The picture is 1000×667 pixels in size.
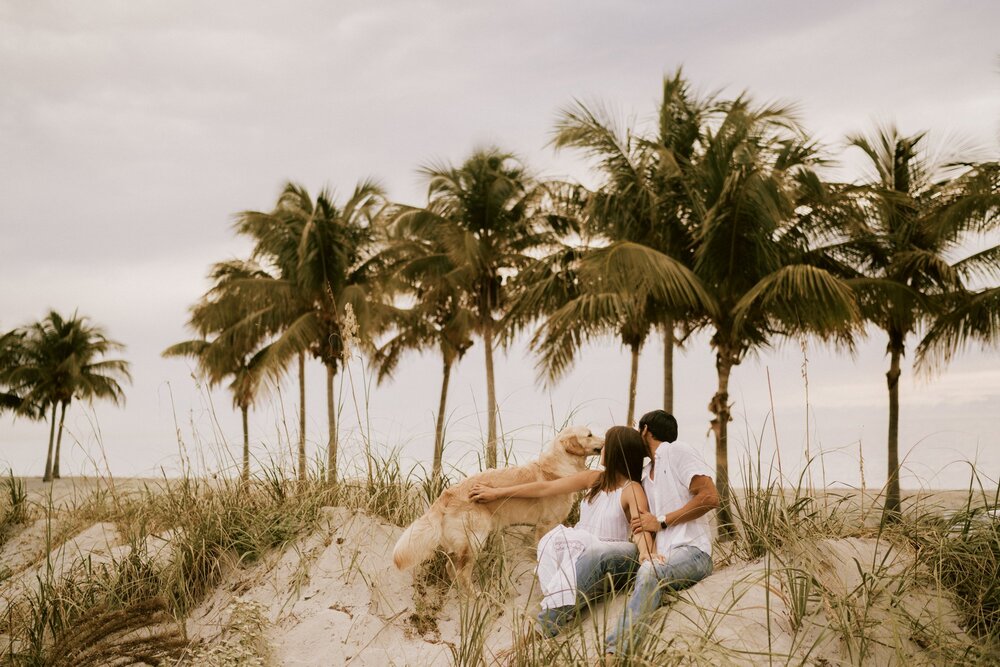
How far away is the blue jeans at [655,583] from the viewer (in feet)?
14.8

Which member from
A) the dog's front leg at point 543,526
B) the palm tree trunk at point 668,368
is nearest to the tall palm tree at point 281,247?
the palm tree trunk at point 668,368

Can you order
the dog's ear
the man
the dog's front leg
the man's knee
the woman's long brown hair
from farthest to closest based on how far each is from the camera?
the dog's front leg < the dog's ear < the woman's long brown hair < the man < the man's knee

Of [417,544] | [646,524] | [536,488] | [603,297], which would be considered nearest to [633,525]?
[646,524]

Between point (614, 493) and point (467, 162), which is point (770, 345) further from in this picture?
point (614, 493)

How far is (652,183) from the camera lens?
20.5 m

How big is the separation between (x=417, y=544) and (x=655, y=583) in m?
1.66

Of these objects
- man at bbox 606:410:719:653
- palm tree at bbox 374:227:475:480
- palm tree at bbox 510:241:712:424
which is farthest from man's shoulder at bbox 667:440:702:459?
palm tree at bbox 374:227:475:480

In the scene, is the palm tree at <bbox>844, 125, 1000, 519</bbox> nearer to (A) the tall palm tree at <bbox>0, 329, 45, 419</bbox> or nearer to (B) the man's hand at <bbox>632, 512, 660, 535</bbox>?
(B) the man's hand at <bbox>632, 512, 660, 535</bbox>

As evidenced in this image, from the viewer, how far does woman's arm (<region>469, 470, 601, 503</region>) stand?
5.69 m

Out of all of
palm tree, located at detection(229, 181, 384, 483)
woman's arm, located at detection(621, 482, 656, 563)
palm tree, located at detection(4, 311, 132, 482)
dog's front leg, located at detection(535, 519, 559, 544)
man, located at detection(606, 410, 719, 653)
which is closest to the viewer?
man, located at detection(606, 410, 719, 653)

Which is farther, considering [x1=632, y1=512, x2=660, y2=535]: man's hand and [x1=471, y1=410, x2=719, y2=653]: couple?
[x1=632, y1=512, x2=660, y2=535]: man's hand

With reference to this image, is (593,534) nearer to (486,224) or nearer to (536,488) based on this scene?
(536,488)

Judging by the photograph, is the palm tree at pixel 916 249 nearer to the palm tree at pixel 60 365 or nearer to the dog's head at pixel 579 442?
the dog's head at pixel 579 442

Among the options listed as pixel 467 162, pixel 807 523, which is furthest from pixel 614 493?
pixel 467 162
